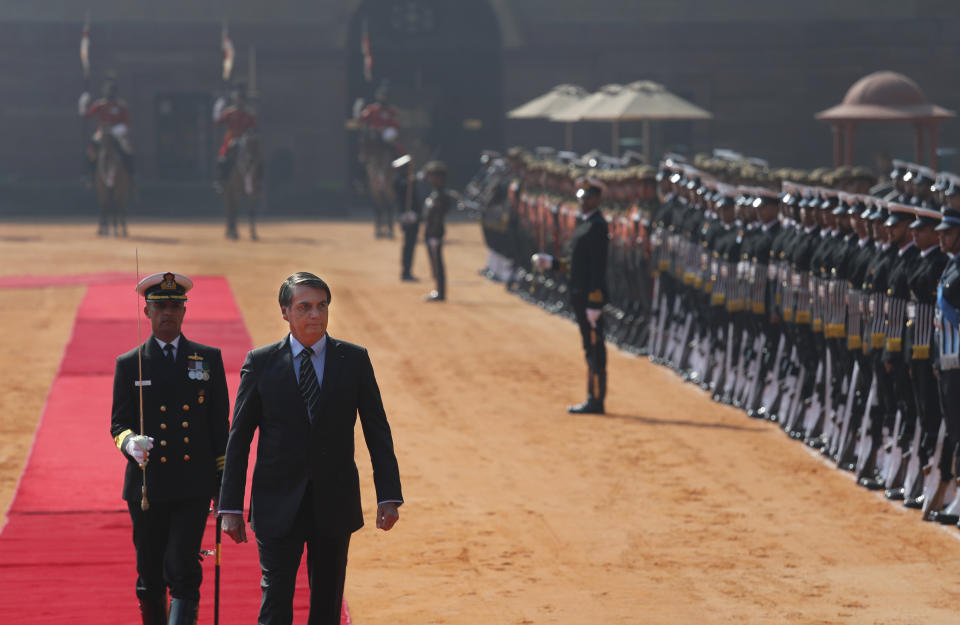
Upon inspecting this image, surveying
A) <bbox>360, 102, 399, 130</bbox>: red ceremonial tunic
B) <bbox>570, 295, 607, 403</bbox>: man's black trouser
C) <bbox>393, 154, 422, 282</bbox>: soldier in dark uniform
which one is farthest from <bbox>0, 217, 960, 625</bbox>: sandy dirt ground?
<bbox>360, 102, 399, 130</bbox>: red ceremonial tunic

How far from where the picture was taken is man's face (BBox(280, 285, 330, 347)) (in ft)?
19.9

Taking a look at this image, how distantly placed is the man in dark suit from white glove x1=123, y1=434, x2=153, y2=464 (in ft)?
1.45

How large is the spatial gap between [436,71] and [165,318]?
1351 inches

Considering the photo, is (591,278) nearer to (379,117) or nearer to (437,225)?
(437,225)

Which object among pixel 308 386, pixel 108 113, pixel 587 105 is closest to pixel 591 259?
pixel 308 386

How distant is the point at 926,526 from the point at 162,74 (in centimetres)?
3172

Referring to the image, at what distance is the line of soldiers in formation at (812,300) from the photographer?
1051cm

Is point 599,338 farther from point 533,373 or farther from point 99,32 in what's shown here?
point 99,32

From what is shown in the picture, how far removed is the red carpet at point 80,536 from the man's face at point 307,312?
3.43ft

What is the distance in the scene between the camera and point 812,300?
12570 mm

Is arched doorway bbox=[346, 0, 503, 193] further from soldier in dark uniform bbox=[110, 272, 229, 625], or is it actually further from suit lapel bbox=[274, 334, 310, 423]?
suit lapel bbox=[274, 334, 310, 423]

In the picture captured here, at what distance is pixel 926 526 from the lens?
406 inches

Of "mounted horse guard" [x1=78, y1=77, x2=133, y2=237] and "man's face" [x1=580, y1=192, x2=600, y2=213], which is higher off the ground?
"man's face" [x1=580, y1=192, x2=600, y2=213]

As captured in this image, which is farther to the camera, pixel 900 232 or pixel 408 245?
pixel 408 245
